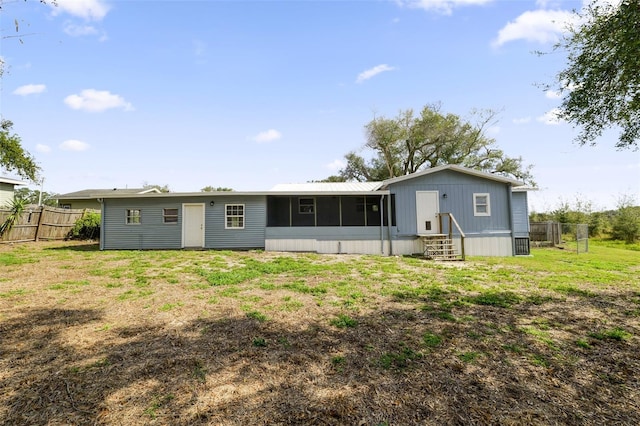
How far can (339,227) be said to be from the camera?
546 inches

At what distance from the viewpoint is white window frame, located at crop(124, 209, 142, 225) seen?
14086mm

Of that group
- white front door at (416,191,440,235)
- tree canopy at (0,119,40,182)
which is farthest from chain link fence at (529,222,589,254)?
tree canopy at (0,119,40,182)

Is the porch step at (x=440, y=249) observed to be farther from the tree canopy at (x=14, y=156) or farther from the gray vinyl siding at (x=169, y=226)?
the tree canopy at (x=14, y=156)

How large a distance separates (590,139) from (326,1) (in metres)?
8.63

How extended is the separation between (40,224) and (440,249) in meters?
20.3

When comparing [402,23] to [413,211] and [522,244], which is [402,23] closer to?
[413,211]

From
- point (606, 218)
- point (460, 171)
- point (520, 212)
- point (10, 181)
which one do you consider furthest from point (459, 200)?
point (10, 181)

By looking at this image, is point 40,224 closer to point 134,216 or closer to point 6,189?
point 6,189

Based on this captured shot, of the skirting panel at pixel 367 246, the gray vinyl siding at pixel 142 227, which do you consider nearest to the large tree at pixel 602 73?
the skirting panel at pixel 367 246

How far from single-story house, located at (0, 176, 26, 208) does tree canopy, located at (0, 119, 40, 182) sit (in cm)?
544

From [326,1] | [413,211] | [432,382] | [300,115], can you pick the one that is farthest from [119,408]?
[300,115]

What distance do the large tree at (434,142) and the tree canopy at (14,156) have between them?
3048cm

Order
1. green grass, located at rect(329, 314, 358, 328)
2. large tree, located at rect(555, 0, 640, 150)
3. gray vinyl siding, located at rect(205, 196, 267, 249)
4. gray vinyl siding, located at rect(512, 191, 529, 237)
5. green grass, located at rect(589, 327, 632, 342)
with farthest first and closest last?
gray vinyl siding, located at rect(512, 191, 529, 237) → gray vinyl siding, located at rect(205, 196, 267, 249) → large tree, located at rect(555, 0, 640, 150) → green grass, located at rect(329, 314, 358, 328) → green grass, located at rect(589, 327, 632, 342)

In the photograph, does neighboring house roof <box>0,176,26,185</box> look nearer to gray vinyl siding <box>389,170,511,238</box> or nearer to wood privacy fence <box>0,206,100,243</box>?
wood privacy fence <box>0,206,100,243</box>
